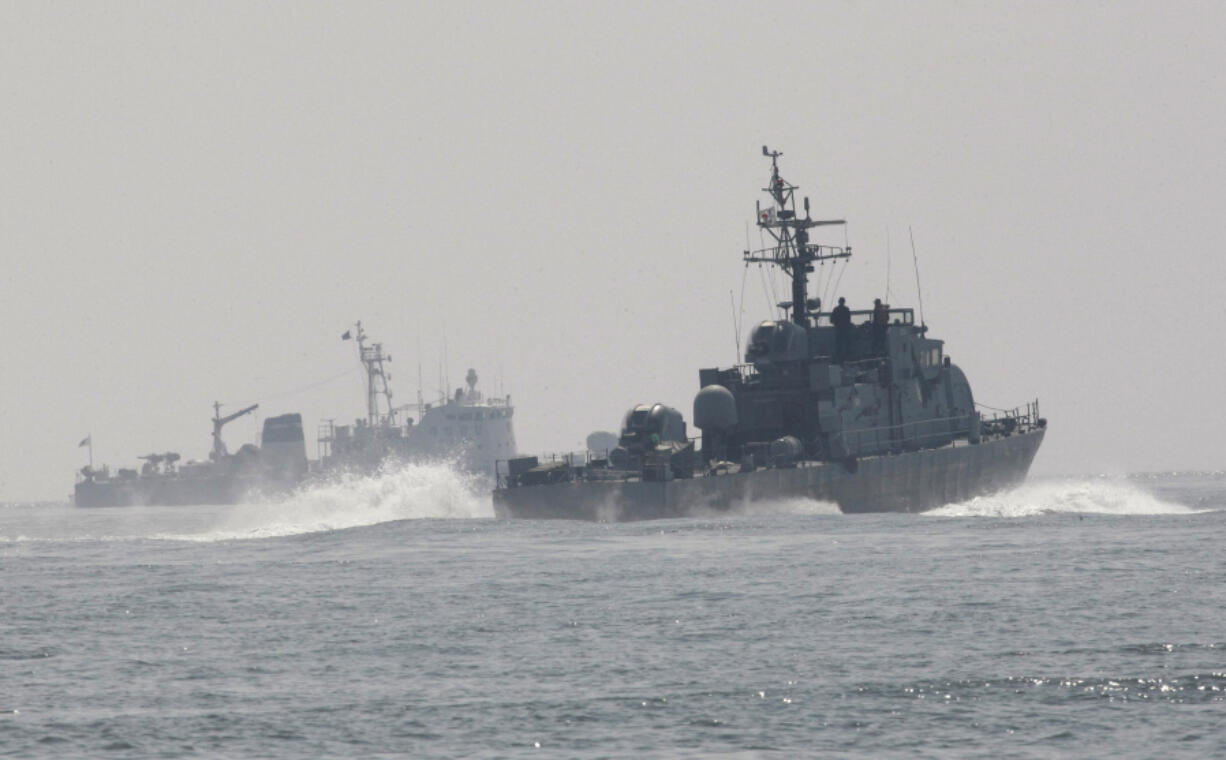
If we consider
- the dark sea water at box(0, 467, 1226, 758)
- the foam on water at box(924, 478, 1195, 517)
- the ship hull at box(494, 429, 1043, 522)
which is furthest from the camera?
the foam on water at box(924, 478, 1195, 517)

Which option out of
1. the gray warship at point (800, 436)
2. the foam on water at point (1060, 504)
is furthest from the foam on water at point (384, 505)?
the foam on water at point (1060, 504)

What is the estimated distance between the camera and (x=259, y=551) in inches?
1933

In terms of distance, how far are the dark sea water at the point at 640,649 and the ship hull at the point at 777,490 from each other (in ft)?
23.3

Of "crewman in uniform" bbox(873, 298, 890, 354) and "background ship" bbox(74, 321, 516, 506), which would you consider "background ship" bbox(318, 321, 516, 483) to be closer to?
"background ship" bbox(74, 321, 516, 506)

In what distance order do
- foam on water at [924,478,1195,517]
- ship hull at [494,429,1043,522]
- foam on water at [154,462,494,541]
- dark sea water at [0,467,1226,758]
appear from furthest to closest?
foam on water at [154,462,494,541] < foam on water at [924,478,1195,517] < ship hull at [494,429,1043,522] < dark sea water at [0,467,1226,758]

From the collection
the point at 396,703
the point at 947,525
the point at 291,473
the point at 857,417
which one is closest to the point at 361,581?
the point at 396,703

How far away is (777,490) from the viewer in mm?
57094

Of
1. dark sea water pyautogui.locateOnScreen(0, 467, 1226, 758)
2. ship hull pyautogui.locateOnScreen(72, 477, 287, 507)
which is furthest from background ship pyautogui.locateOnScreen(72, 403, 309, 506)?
dark sea water pyautogui.locateOnScreen(0, 467, 1226, 758)

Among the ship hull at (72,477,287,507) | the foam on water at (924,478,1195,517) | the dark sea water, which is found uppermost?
the ship hull at (72,477,287,507)

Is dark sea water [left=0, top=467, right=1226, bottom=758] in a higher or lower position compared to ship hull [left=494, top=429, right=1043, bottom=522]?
lower

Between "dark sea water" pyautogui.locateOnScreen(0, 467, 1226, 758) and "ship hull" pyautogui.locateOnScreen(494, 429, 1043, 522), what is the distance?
7.11 metres

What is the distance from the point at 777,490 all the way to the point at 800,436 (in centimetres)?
541

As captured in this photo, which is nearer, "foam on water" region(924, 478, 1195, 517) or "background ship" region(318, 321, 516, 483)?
"foam on water" region(924, 478, 1195, 517)

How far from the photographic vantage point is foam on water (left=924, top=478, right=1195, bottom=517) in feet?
194
